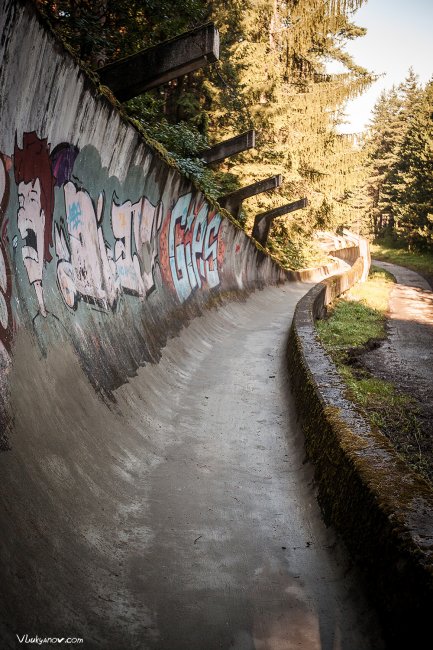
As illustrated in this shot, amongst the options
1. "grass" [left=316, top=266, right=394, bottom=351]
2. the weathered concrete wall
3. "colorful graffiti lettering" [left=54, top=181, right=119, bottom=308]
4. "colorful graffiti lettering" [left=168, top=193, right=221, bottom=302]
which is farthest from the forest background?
"colorful graffiti lettering" [left=54, top=181, right=119, bottom=308]

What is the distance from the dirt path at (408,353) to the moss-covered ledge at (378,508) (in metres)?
2.98

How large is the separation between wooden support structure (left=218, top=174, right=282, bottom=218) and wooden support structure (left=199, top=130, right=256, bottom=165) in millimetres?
2905

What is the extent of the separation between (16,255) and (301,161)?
64.2ft

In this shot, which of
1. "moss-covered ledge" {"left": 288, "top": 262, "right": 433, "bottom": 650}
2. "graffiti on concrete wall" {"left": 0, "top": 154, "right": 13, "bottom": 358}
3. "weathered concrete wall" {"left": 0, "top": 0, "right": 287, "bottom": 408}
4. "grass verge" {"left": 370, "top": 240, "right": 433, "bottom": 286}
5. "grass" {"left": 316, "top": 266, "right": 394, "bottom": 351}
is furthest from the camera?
"grass verge" {"left": 370, "top": 240, "right": 433, "bottom": 286}

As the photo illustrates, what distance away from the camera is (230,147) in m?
12.6

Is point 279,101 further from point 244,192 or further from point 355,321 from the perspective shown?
point 355,321

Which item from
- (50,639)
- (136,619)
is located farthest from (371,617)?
(50,639)

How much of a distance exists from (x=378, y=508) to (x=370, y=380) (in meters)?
4.96

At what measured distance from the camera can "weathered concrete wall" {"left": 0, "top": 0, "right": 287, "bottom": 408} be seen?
360cm

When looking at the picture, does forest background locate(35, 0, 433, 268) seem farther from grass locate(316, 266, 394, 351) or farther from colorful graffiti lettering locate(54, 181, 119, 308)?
colorful graffiti lettering locate(54, 181, 119, 308)

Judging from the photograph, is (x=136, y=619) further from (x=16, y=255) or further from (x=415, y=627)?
(x=16, y=255)

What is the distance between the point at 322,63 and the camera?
24188mm

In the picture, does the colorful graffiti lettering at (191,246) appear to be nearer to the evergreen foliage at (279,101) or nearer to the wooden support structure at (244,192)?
the wooden support structure at (244,192)

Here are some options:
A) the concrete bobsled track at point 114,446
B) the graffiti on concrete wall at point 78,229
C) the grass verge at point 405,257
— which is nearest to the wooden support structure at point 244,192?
the graffiti on concrete wall at point 78,229
